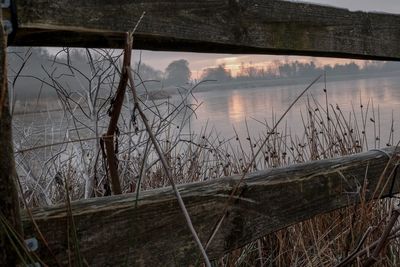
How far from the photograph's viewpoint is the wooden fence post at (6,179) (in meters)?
0.82

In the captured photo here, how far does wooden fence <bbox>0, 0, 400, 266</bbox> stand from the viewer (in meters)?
0.98

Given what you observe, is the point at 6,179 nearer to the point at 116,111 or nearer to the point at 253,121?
the point at 116,111

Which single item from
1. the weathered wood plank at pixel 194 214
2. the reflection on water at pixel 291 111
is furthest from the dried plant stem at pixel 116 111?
the reflection on water at pixel 291 111

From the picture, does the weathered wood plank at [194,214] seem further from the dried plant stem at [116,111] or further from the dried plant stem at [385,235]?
the dried plant stem at [385,235]

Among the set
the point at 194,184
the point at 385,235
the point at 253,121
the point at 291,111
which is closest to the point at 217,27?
the point at 194,184

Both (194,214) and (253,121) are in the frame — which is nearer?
(194,214)

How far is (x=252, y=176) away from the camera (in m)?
1.33

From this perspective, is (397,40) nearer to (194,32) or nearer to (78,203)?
(194,32)

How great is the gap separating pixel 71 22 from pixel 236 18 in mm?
490

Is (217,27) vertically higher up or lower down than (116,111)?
higher up

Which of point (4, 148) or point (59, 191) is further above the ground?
point (4, 148)

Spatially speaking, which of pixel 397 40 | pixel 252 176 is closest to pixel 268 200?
pixel 252 176

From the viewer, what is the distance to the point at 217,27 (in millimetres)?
1266

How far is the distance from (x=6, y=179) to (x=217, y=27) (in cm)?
69
